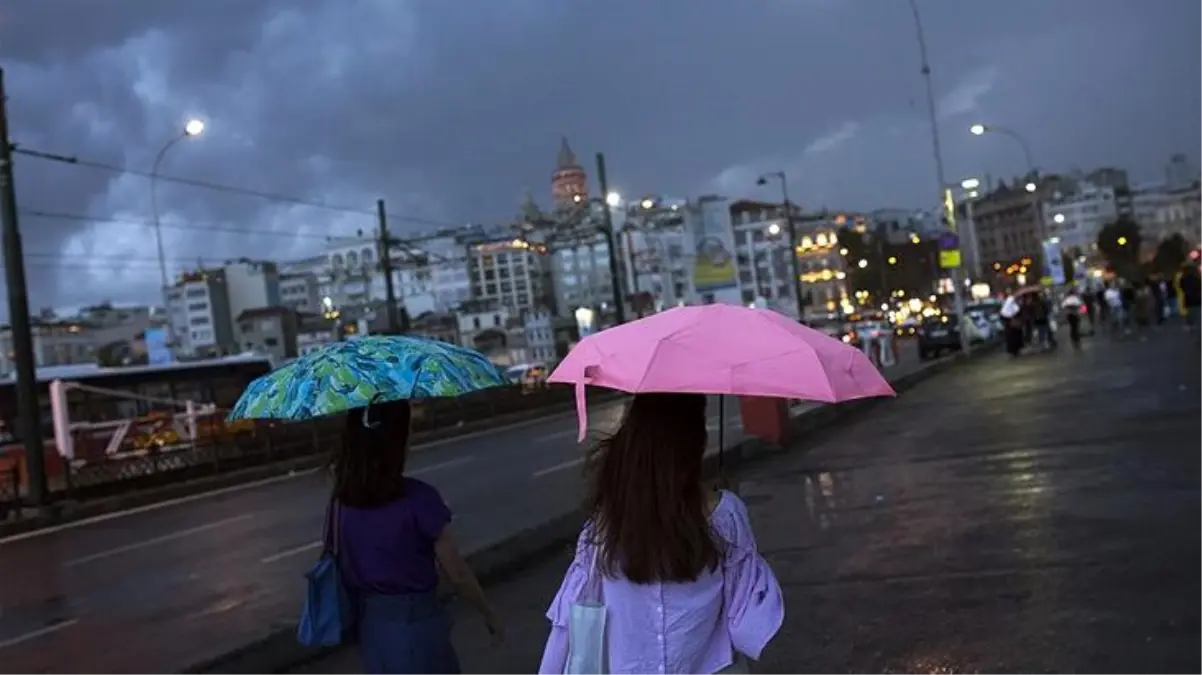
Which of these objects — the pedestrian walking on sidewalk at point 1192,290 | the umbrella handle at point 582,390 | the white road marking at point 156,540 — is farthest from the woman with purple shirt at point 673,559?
the pedestrian walking on sidewalk at point 1192,290

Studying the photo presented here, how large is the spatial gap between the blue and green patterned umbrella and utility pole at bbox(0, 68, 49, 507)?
1740 centimetres

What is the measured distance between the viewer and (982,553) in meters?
8.66

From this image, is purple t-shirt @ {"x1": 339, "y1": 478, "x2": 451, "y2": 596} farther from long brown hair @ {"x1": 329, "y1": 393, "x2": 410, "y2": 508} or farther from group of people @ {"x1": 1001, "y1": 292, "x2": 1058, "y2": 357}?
group of people @ {"x1": 1001, "y1": 292, "x2": 1058, "y2": 357}

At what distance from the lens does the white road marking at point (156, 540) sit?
15146mm

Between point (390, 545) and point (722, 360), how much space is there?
1.53 meters

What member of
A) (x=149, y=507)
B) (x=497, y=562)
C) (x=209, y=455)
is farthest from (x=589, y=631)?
(x=209, y=455)

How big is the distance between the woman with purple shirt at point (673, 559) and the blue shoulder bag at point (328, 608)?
1.25m

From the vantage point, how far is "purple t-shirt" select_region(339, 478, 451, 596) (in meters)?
4.27

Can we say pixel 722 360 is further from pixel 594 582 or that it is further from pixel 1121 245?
pixel 1121 245

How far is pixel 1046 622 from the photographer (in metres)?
6.70

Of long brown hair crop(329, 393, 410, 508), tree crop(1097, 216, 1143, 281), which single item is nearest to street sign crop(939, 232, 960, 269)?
long brown hair crop(329, 393, 410, 508)

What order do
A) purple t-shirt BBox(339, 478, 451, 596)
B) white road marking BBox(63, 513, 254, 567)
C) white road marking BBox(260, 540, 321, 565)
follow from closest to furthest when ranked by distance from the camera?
1. purple t-shirt BBox(339, 478, 451, 596)
2. white road marking BBox(260, 540, 321, 565)
3. white road marking BBox(63, 513, 254, 567)

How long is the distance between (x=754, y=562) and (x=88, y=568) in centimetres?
1265

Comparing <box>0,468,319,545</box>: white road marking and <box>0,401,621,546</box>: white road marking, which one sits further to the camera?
<box>0,401,621,546</box>: white road marking
